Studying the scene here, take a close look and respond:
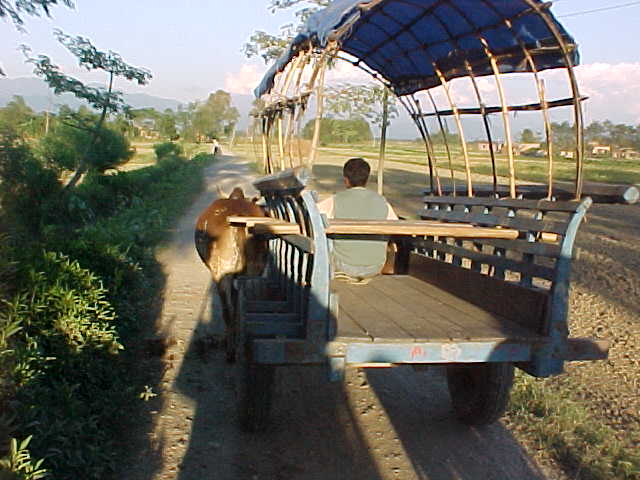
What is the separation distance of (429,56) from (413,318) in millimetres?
2867

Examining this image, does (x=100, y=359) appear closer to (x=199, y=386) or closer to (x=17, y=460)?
(x=199, y=386)

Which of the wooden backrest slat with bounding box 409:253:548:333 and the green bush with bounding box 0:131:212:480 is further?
the wooden backrest slat with bounding box 409:253:548:333

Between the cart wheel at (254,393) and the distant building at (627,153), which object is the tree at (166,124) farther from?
the cart wheel at (254,393)

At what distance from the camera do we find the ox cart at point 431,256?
11.0 ft

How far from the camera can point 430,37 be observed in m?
5.50

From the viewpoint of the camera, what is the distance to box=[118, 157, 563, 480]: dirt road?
12.6ft

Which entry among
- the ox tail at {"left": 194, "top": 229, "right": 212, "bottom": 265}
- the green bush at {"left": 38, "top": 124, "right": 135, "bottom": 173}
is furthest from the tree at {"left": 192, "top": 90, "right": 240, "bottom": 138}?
the ox tail at {"left": 194, "top": 229, "right": 212, "bottom": 265}

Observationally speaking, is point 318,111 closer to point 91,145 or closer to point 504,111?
point 504,111

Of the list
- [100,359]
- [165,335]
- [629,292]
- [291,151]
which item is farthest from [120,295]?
[629,292]

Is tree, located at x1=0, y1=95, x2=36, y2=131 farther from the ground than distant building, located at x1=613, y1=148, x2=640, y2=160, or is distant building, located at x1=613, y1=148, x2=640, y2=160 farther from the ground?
tree, located at x1=0, y1=95, x2=36, y2=131

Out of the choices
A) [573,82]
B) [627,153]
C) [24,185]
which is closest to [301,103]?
[573,82]

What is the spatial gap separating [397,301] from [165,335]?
9.90 ft

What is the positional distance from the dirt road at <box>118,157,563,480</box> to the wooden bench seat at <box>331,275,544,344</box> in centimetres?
89

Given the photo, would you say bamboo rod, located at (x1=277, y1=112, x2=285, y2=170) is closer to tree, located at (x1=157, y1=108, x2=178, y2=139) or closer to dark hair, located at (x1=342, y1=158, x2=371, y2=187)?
dark hair, located at (x1=342, y1=158, x2=371, y2=187)
